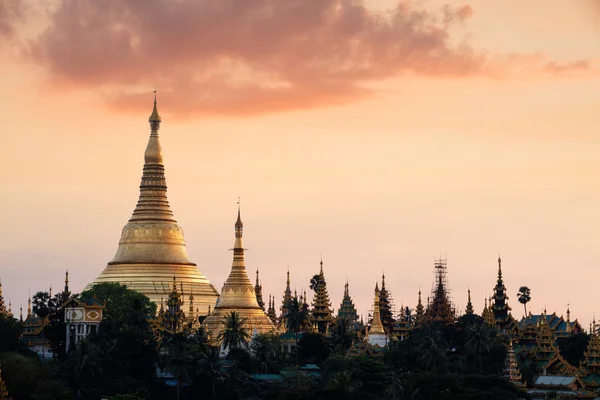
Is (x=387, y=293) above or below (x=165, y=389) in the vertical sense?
above

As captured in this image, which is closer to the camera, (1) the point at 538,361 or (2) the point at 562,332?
(1) the point at 538,361

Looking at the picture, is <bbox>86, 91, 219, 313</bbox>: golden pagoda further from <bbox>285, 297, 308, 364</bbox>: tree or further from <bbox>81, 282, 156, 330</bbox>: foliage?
<bbox>285, 297, 308, 364</bbox>: tree

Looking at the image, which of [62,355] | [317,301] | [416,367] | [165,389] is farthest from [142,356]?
[317,301]

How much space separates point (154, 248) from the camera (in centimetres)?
16725

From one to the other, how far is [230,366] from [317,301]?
4658 centimetres

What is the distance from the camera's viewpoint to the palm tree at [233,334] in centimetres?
13775

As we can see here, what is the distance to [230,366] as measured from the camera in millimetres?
122438

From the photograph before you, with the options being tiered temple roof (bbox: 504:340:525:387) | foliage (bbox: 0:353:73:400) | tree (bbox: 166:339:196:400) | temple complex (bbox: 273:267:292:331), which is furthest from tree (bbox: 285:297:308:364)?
foliage (bbox: 0:353:73:400)

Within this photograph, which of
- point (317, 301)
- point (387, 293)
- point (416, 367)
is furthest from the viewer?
point (387, 293)

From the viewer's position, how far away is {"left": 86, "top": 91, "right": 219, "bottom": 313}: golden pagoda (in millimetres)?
164250

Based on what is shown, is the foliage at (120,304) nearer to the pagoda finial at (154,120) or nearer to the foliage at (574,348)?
the pagoda finial at (154,120)

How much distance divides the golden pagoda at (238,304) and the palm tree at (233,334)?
595 centimetres

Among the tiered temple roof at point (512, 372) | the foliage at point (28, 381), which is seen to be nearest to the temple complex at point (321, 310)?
the tiered temple roof at point (512, 372)

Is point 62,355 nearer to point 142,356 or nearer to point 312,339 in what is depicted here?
point 142,356
